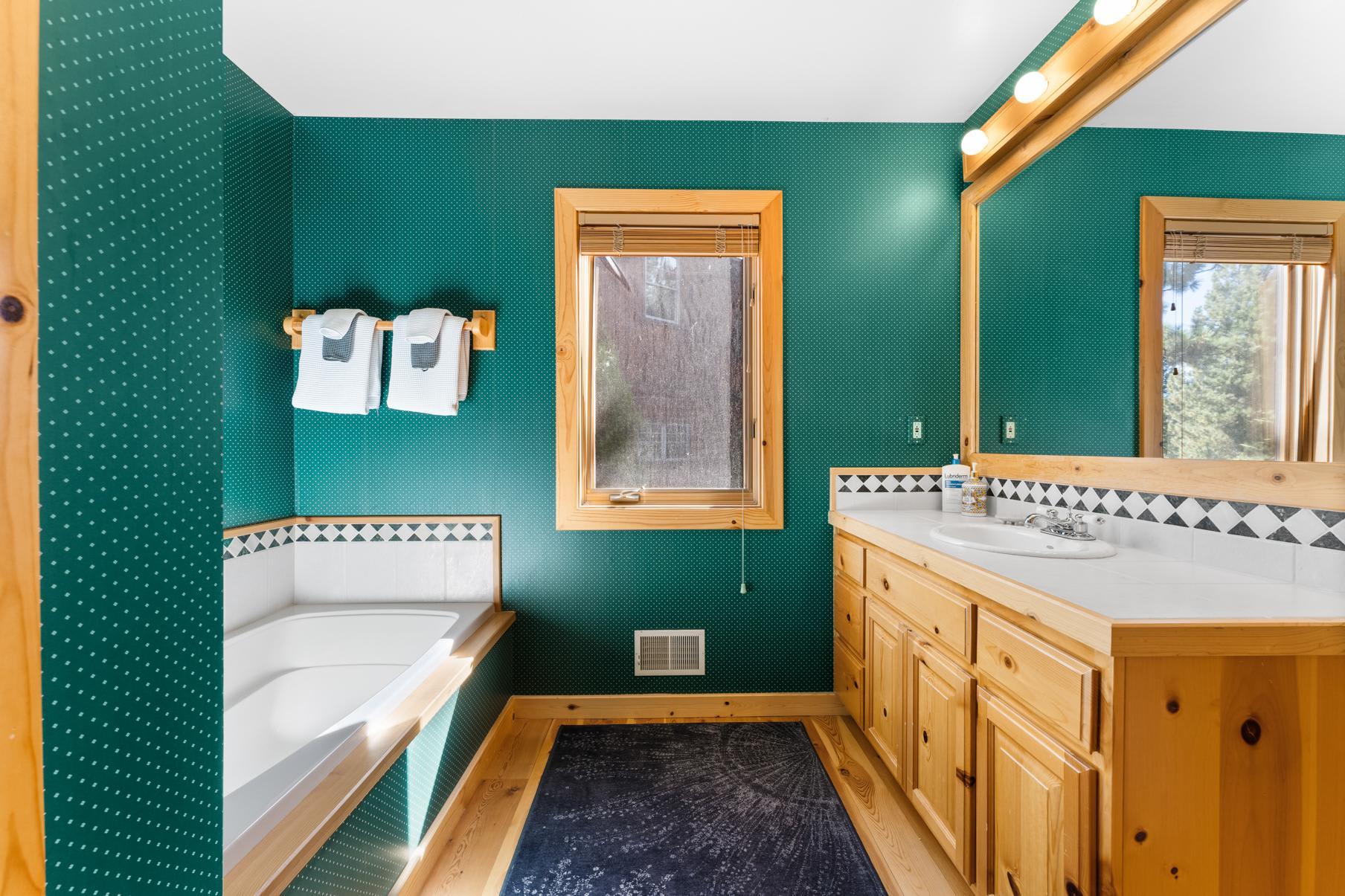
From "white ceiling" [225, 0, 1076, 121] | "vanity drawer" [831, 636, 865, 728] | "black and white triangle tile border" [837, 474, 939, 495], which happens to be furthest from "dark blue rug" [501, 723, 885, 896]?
"white ceiling" [225, 0, 1076, 121]

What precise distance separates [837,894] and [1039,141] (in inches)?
88.3

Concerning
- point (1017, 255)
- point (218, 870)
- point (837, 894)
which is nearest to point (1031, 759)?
point (837, 894)

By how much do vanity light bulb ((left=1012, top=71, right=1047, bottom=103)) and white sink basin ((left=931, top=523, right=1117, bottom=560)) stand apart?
128cm

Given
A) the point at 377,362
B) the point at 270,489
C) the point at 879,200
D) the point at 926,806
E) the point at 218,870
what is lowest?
the point at 926,806

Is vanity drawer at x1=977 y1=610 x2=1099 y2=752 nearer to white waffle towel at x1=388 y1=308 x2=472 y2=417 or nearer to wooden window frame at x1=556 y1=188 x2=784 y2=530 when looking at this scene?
wooden window frame at x1=556 y1=188 x2=784 y2=530

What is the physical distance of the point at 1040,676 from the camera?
43.3 inches

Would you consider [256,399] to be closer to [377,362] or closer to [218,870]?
[377,362]

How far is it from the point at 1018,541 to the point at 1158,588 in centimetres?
67

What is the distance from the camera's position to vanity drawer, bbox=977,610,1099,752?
0.97 metres

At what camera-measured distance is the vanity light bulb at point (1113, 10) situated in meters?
1.45

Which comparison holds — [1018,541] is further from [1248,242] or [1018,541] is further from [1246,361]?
[1248,242]

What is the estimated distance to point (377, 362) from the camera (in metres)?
2.19

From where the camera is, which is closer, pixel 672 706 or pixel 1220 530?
pixel 1220 530

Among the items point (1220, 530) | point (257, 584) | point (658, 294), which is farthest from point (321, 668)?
point (1220, 530)
